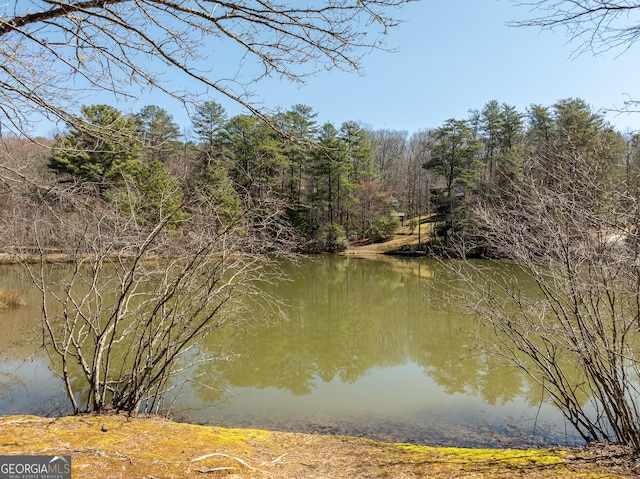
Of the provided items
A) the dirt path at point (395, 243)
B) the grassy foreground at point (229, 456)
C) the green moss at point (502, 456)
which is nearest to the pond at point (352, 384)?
the green moss at point (502, 456)

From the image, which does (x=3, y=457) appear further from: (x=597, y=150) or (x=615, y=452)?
(x=597, y=150)

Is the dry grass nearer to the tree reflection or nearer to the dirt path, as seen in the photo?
the tree reflection

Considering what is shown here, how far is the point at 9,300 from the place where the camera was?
11.0 meters

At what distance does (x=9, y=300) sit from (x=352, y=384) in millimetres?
10068

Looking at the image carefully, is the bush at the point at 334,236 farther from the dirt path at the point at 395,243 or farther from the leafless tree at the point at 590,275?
the leafless tree at the point at 590,275

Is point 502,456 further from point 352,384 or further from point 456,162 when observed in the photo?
point 456,162

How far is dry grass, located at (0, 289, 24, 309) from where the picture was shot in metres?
10.9

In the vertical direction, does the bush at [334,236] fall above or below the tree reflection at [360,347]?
above

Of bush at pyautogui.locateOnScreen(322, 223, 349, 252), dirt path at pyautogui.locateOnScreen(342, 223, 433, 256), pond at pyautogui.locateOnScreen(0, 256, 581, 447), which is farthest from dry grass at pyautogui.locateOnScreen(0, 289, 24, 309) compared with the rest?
dirt path at pyautogui.locateOnScreen(342, 223, 433, 256)

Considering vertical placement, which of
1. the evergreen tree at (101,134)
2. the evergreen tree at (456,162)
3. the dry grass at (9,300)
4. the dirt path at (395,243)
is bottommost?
the dry grass at (9,300)

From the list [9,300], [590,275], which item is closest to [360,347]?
[590,275]

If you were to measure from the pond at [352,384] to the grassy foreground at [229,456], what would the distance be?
48.5 inches

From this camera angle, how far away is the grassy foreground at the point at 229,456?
2592mm

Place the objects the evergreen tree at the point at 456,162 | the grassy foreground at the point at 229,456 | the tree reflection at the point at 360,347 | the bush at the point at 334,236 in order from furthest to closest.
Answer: the bush at the point at 334,236 < the evergreen tree at the point at 456,162 < the tree reflection at the point at 360,347 < the grassy foreground at the point at 229,456
